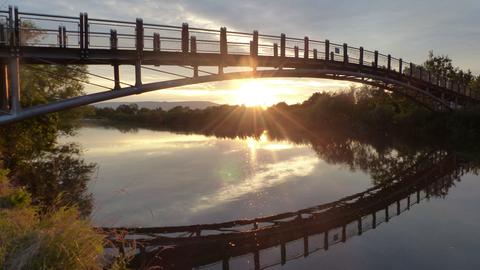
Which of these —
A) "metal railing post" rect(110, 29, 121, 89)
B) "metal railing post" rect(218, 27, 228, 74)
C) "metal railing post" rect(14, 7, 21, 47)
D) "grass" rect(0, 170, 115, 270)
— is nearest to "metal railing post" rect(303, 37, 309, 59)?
"metal railing post" rect(218, 27, 228, 74)

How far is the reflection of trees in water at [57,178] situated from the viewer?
14.6 meters

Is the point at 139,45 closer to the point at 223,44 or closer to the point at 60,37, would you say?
the point at 60,37

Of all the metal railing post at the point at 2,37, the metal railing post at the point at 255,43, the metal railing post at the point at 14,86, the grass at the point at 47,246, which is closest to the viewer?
the grass at the point at 47,246

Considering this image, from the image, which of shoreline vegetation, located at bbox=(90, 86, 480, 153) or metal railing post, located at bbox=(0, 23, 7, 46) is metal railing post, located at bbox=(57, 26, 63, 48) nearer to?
metal railing post, located at bbox=(0, 23, 7, 46)

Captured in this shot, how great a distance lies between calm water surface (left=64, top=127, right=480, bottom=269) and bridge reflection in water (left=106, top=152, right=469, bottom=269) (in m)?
0.17

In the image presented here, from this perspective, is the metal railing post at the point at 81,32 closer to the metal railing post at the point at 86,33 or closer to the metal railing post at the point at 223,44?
the metal railing post at the point at 86,33

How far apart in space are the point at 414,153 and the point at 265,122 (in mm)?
36499

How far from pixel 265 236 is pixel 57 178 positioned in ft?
35.8

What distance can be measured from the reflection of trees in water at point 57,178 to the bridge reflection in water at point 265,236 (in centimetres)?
272

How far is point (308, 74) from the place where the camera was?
2330cm

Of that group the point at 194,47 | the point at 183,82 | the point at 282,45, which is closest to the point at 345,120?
the point at 282,45

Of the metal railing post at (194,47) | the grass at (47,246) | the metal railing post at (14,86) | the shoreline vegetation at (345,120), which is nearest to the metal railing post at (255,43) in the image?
the metal railing post at (194,47)

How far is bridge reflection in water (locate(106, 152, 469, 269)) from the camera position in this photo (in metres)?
10.1

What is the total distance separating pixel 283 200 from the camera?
Answer: 1552 centimetres
